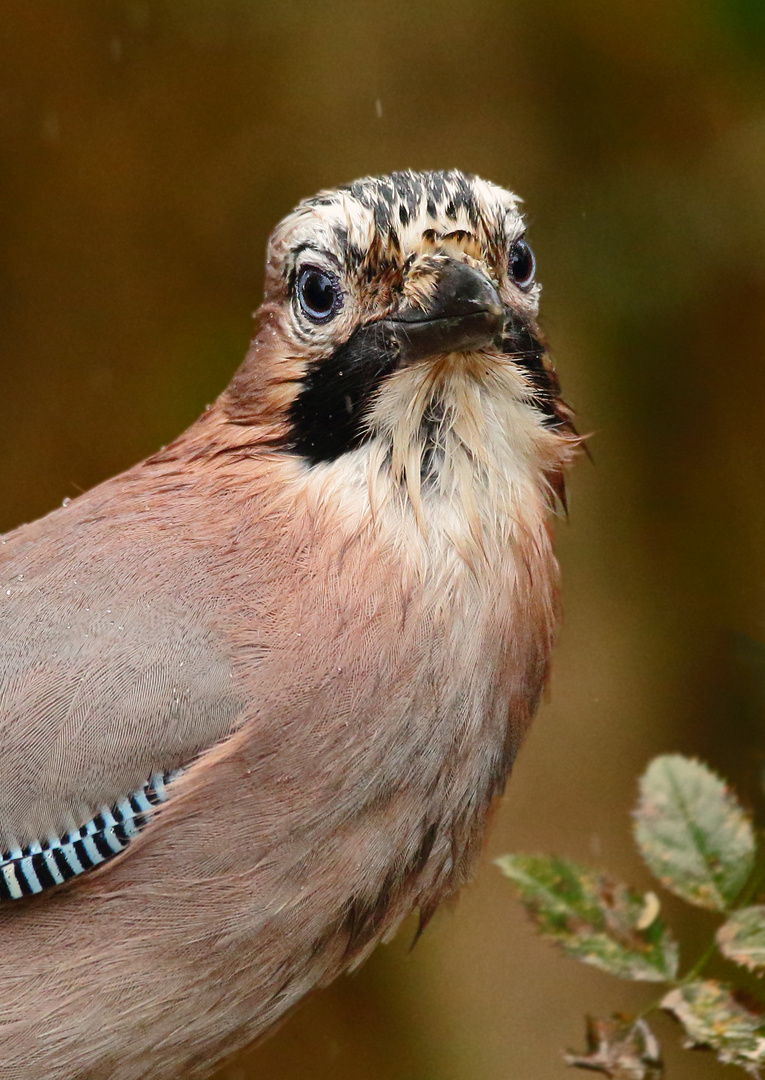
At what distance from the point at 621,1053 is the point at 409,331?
1.38 metres

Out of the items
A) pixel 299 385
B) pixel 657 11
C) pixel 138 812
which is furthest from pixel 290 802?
pixel 657 11

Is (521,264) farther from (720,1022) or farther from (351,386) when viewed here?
(720,1022)

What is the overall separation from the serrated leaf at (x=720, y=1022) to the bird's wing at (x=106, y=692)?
3.37 feet

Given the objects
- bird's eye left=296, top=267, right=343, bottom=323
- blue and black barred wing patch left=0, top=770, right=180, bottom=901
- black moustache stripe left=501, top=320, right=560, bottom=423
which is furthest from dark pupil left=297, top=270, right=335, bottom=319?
blue and black barred wing patch left=0, top=770, right=180, bottom=901

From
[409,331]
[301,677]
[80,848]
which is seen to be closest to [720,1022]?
[301,677]

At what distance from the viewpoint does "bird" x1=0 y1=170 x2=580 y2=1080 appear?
104 inches

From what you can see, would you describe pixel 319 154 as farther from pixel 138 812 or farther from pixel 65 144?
pixel 138 812

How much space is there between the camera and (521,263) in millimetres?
2914

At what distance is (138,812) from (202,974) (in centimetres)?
34

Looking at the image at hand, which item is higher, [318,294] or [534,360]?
[318,294]

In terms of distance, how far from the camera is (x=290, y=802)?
2611mm

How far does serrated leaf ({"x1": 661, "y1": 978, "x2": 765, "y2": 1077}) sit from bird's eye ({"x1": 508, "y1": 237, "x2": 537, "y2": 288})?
4.93 feet

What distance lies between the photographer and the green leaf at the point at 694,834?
2.19m

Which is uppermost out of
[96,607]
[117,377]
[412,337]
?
[117,377]
